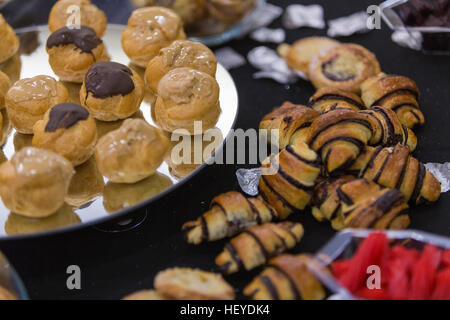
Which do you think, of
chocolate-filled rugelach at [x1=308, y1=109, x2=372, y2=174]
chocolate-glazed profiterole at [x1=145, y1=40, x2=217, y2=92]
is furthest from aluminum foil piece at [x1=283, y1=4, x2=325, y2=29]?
chocolate-filled rugelach at [x1=308, y1=109, x2=372, y2=174]

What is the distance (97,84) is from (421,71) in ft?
3.74

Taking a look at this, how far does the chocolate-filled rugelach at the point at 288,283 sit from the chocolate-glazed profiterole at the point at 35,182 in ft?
1.59

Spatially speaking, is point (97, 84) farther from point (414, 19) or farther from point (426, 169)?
point (414, 19)

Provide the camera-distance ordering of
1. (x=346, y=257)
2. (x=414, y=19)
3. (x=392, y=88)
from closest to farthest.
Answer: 1. (x=346, y=257)
2. (x=392, y=88)
3. (x=414, y=19)

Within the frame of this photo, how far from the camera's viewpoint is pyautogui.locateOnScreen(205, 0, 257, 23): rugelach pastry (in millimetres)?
2021

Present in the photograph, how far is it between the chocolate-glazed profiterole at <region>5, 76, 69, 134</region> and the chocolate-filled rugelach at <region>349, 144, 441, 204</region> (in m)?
0.82

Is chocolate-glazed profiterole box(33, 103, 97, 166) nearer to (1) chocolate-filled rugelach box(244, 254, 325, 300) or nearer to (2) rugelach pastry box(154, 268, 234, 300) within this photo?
(2) rugelach pastry box(154, 268, 234, 300)

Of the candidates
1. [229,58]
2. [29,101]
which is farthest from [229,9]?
[29,101]

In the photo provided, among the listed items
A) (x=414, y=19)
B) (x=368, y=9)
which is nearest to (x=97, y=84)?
(x=414, y=19)

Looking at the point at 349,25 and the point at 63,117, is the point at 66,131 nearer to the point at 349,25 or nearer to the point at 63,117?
the point at 63,117

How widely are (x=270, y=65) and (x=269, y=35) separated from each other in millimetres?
203

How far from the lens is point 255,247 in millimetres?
1241

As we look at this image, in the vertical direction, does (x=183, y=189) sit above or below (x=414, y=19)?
below

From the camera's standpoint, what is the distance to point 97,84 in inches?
57.0
